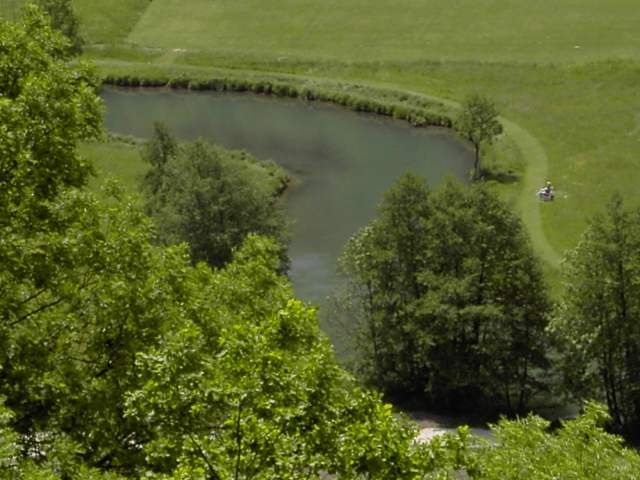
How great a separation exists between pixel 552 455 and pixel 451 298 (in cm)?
2455

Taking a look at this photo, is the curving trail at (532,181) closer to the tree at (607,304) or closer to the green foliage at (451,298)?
the green foliage at (451,298)

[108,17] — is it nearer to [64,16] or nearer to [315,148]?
[64,16]

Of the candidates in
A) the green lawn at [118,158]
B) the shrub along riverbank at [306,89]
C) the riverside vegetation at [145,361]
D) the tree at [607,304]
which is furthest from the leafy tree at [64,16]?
the riverside vegetation at [145,361]

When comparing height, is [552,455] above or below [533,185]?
above

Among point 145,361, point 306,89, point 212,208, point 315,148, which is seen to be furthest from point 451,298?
point 306,89

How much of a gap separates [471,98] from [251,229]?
31.5 metres

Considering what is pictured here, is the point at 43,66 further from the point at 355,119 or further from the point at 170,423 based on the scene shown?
the point at 355,119

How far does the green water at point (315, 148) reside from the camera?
65312 mm

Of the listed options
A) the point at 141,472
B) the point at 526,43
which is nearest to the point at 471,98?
the point at 526,43

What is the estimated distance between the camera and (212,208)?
50375 mm

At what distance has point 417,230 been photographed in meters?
45.6

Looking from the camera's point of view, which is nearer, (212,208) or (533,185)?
(212,208)

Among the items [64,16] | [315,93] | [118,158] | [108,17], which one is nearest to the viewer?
[118,158]

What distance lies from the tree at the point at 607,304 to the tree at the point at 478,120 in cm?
3340
